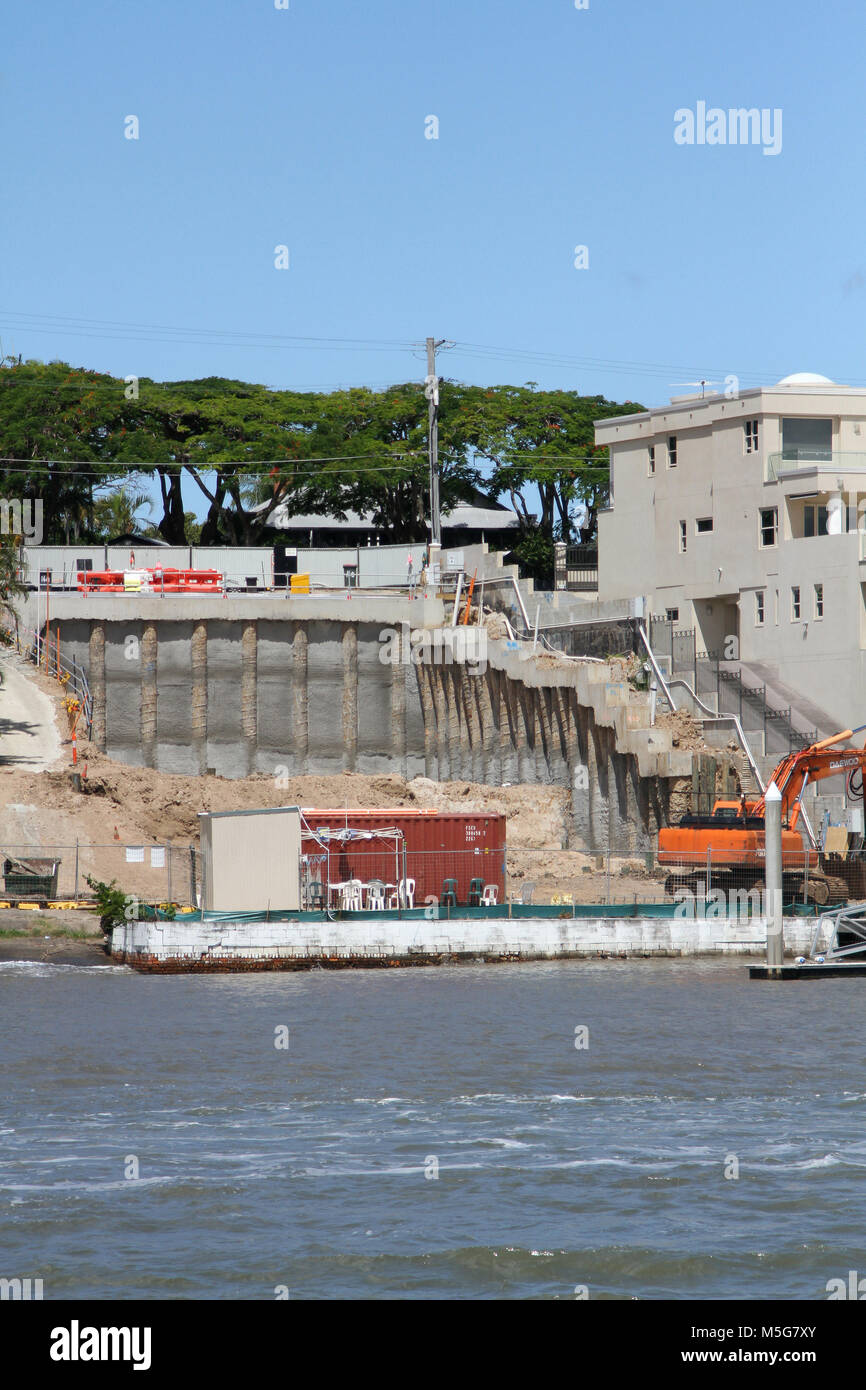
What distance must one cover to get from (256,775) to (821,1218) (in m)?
46.2

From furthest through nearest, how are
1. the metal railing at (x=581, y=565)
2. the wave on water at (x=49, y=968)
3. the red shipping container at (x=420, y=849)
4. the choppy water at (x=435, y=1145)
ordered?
1. the metal railing at (x=581, y=565)
2. the red shipping container at (x=420, y=849)
3. the wave on water at (x=49, y=968)
4. the choppy water at (x=435, y=1145)

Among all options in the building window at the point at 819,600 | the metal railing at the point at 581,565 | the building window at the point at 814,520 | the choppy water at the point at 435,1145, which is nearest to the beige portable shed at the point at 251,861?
the choppy water at the point at 435,1145

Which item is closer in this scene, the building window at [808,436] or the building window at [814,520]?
the building window at [814,520]

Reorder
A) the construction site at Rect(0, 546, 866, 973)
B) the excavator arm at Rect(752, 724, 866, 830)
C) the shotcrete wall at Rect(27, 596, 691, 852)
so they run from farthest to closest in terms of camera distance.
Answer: the shotcrete wall at Rect(27, 596, 691, 852), the construction site at Rect(0, 546, 866, 973), the excavator arm at Rect(752, 724, 866, 830)

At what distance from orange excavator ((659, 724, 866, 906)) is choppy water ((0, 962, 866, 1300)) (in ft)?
31.7

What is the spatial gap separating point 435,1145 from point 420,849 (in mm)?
25312

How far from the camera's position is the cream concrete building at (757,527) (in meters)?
56.8

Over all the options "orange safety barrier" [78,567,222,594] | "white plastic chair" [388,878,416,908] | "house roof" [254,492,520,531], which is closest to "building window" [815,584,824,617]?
"white plastic chair" [388,878,416,908]

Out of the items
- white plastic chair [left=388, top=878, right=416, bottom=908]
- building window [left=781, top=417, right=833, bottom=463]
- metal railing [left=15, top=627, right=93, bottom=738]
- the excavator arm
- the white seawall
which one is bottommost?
the white seawall

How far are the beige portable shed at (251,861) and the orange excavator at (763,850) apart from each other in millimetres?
10179

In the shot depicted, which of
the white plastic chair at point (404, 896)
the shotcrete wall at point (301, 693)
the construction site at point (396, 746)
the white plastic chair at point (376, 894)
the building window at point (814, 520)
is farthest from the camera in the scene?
the shotcrete wall at point (301, 693)

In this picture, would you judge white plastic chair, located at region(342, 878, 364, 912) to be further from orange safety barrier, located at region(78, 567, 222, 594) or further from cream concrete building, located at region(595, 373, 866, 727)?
orange safety barrier, located at region(78, 567, 222, 594)

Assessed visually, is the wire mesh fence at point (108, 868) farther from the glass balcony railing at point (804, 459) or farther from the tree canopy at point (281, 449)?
the tree canopy at point (281, 449)

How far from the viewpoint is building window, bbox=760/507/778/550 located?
2392 inches
